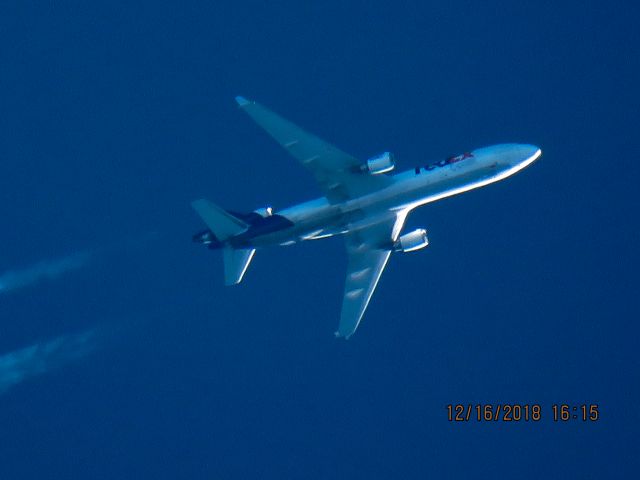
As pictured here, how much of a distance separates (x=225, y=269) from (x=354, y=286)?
698 centimetres

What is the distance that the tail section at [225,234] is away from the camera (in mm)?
46312

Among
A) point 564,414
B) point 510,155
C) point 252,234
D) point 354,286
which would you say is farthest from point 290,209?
point 564,414

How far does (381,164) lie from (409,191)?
215 centimetres

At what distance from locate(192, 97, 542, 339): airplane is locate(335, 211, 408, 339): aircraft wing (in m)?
0.70

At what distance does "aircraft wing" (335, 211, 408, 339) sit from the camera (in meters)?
49.1

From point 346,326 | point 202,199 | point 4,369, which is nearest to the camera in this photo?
point 202,199

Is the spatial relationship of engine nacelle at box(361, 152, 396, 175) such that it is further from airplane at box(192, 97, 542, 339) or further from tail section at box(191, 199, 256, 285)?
tail section at box(191, 199, 256, 285)

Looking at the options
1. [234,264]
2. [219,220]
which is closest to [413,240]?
[234,264]

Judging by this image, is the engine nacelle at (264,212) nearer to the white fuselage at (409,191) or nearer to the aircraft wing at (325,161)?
the white fuselage at (409,191)

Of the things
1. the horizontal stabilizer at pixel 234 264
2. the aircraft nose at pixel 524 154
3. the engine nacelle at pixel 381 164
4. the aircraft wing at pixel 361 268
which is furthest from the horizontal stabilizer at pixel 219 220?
the aircraft nose at pixel 524 154

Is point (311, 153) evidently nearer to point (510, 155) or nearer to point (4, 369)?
point (510, 155)

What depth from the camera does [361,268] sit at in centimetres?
4975

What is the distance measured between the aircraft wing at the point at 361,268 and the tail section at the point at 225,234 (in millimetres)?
5490

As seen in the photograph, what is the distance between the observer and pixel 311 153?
1839 inches
